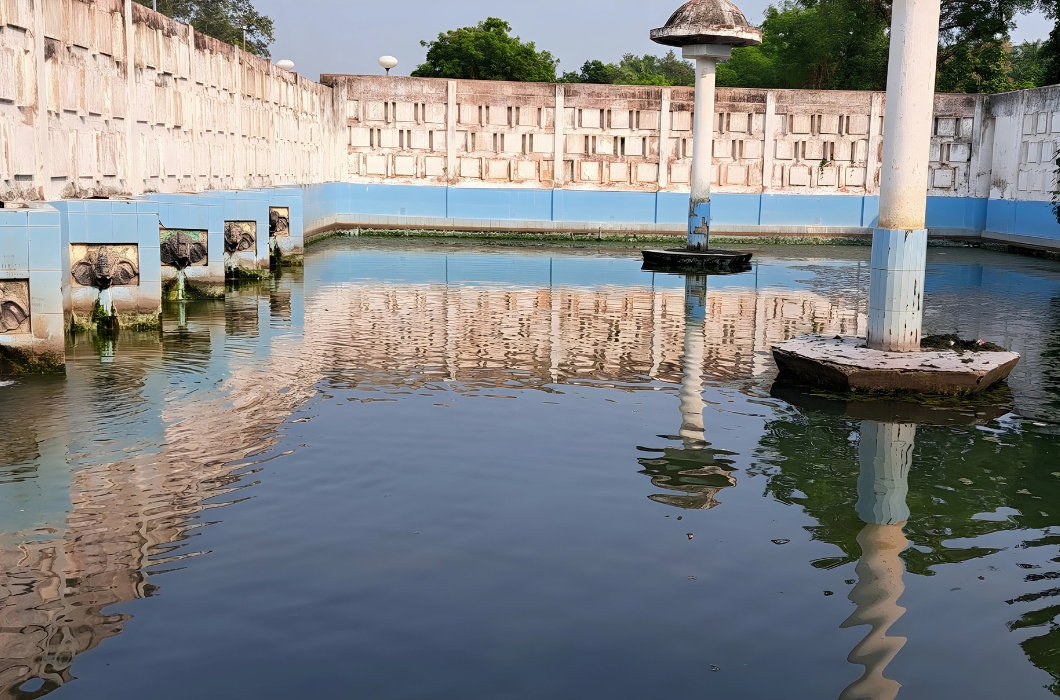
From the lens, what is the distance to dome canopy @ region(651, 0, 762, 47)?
2267 centimetres

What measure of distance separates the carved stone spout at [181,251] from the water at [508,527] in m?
3.25

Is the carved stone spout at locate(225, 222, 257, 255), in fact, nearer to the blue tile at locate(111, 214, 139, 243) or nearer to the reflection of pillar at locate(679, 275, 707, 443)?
the blue tile at locate(111, 214, 139, 243)

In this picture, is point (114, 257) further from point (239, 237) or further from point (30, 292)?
point (239, 237)

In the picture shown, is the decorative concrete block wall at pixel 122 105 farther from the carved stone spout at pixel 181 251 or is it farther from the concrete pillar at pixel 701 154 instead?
the concrete pillar at pixel 701 154

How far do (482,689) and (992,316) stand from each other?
43.3 feet

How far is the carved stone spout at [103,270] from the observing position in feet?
39.8

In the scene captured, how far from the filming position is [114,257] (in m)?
12.3

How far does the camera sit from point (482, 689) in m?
4.21

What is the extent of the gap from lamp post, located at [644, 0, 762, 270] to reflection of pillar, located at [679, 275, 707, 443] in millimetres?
4224

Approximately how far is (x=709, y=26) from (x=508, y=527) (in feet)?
61.1

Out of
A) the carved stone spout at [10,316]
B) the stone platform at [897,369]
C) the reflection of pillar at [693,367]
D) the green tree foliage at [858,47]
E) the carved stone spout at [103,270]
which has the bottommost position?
the reflection of pillar at [693,367]

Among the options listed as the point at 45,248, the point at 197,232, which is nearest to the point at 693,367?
the point at 45,248

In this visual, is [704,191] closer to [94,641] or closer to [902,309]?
[902,309]

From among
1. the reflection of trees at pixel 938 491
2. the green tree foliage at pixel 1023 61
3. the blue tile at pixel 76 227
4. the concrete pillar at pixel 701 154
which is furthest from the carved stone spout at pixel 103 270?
the green tree foliage at pixel 1023 61
